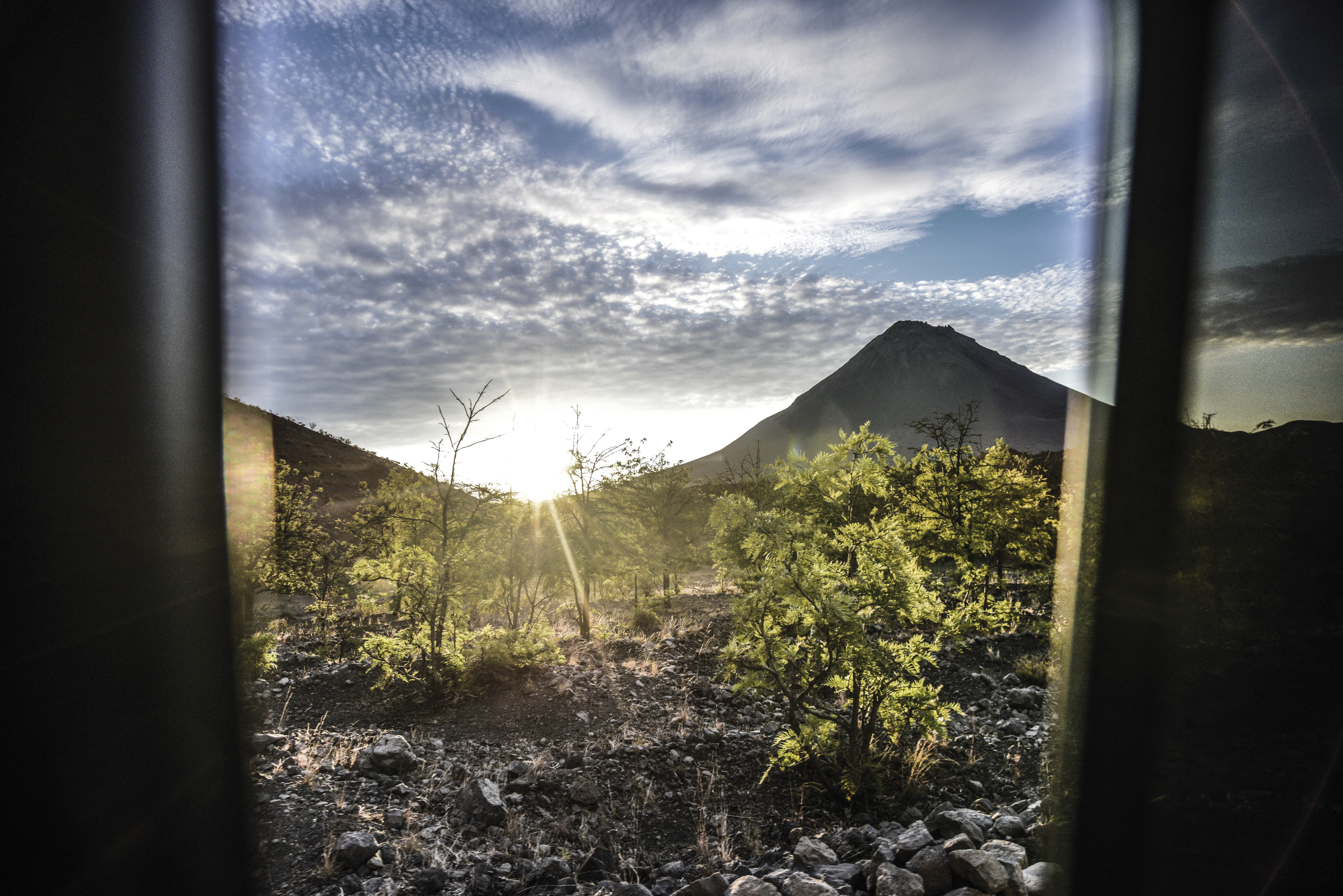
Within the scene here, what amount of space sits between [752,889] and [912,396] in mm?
157132

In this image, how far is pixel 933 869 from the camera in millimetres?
3512

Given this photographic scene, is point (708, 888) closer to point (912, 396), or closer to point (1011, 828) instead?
point (1011, 828)

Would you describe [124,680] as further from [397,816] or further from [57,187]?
[397,816]

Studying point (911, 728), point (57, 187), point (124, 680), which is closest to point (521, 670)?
point (911, 728)

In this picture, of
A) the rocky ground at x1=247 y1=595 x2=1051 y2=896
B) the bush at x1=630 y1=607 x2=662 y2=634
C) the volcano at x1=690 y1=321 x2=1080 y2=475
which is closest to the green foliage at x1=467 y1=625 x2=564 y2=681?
the rocky ground at x1=247 y1=595 x2=1051 y2=896

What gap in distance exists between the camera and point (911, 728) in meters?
6.64

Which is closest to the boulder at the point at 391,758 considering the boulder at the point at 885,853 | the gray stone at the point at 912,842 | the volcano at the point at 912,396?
the boulder at the point at 885,853

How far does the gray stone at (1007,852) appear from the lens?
3564 millimetres

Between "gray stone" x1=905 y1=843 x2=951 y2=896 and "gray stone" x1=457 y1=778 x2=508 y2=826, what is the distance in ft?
12.0

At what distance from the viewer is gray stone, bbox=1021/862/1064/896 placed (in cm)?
338

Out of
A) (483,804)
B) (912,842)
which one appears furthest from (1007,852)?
(483,804)

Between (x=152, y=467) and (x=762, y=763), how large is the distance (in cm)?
678

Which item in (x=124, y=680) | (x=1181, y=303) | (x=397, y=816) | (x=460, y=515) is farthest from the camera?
(x=460, y=515)

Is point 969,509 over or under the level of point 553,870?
over
